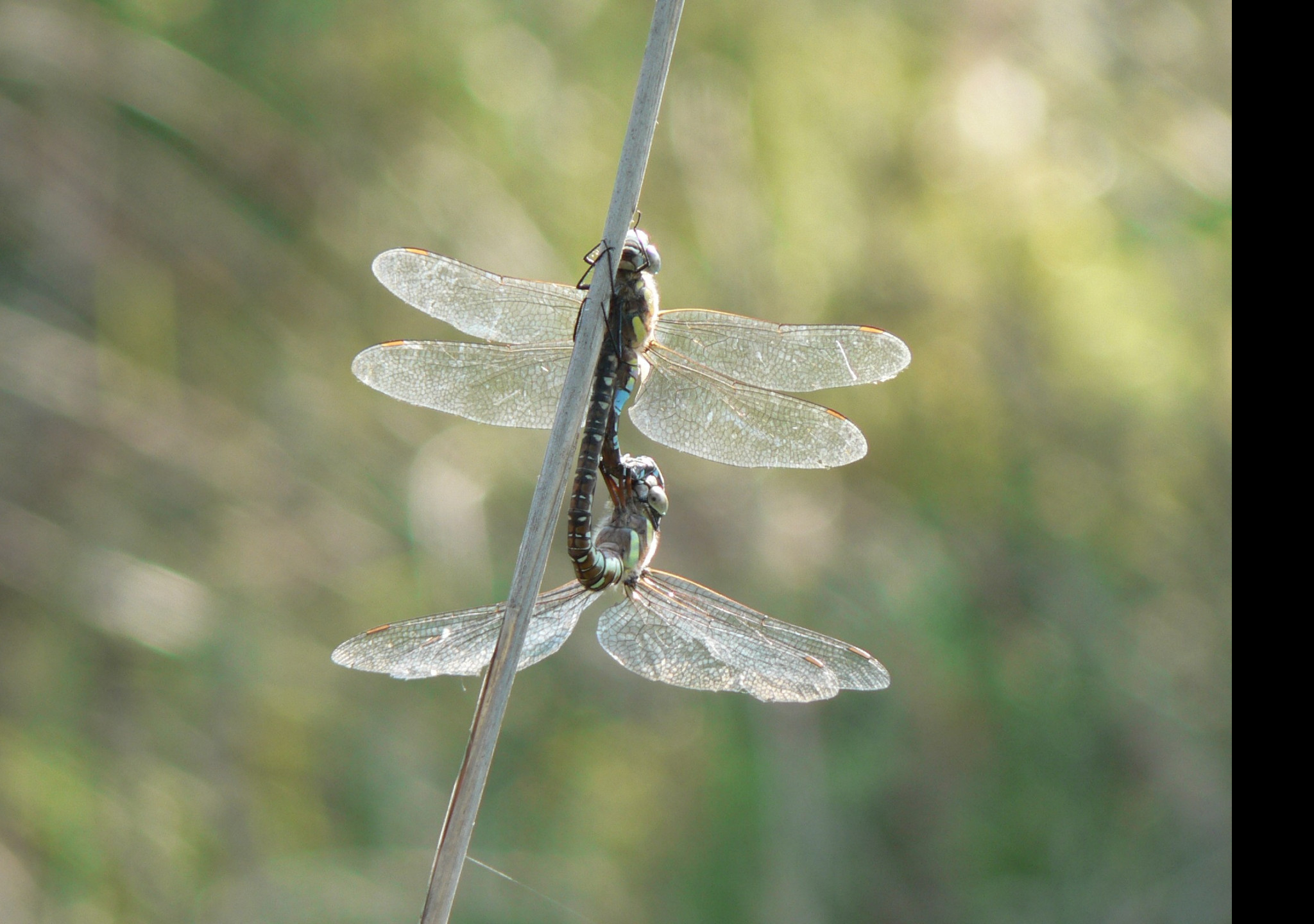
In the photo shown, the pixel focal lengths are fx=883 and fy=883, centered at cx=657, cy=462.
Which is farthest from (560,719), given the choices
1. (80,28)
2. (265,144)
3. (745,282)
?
(80,28)

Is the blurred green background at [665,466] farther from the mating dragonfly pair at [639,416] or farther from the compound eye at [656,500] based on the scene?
the compound eye at [656,500]

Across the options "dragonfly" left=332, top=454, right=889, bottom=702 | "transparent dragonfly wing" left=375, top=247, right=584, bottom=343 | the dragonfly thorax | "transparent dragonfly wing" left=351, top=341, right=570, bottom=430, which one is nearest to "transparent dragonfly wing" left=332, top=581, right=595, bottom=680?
"dragonfly" left=332, top=454, right=889, bottom=702

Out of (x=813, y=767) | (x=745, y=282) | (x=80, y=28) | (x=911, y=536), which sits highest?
(x=80, y=28)

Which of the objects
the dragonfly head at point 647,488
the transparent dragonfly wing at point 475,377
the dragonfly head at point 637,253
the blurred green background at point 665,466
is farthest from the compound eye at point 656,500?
the blurred green background at point 665,466

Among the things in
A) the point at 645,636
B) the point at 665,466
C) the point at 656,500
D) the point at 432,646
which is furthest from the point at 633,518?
the point at 665,466

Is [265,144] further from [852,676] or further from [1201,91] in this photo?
[1201,91]

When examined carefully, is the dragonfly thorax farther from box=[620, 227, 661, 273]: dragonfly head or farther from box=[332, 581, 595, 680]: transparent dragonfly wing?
box=[620, 227, 661, 273]: dragonfly head

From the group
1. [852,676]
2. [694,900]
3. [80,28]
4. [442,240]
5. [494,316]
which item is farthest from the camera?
[442,240]

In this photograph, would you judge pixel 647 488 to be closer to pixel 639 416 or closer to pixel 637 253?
pixel 639 416
